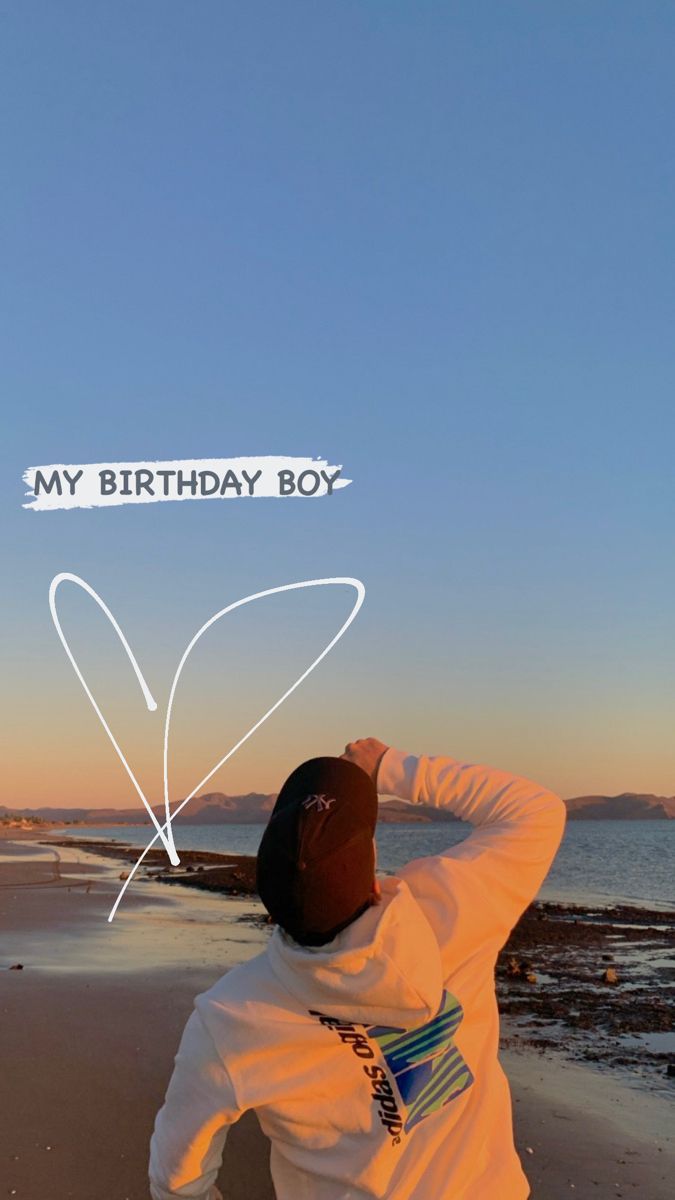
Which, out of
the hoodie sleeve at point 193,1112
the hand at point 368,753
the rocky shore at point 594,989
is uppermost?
the hand at point 368,753

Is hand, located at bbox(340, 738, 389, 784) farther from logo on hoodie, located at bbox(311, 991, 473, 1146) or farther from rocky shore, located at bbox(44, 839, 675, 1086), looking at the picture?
rocky shore, located at bbox(44, 839, 675, 1086)

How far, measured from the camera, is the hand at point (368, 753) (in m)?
1.96

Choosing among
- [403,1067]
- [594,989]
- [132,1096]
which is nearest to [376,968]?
[403,1067]

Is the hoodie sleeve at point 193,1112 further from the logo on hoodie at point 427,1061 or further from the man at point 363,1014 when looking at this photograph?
the logo on hoodie at point 427,1061

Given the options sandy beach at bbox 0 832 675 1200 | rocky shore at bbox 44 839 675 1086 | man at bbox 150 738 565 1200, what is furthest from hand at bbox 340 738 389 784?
rocky shore at bbox 44 839 675 1086

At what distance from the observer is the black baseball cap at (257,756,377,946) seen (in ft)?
5.08

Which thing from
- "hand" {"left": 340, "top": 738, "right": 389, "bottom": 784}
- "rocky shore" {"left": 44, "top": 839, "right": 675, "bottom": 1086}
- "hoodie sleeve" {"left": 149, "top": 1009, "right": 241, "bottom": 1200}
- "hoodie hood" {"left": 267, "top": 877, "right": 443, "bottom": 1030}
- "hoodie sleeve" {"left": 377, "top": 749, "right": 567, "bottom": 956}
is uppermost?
"hand" {"left": 340, "top": 738, "right": 389, "bottom": 784}

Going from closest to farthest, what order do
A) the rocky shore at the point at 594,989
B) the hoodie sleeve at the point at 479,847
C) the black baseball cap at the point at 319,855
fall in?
the black baseball cap at the point at 319,855
the hoodie sleeve at the point at 479,847
the rocky shore at the point at 594,989

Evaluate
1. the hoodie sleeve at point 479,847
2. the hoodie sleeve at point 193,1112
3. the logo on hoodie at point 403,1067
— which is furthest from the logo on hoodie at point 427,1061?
the hoodie sleeve at point 193,1112

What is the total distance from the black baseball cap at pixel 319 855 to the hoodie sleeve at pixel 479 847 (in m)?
0.22

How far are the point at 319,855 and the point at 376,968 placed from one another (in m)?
0.22

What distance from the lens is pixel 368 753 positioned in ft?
6.53

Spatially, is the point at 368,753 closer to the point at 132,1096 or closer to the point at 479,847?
the point at 479,847

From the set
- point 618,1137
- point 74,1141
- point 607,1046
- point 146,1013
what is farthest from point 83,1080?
point 607,1046
